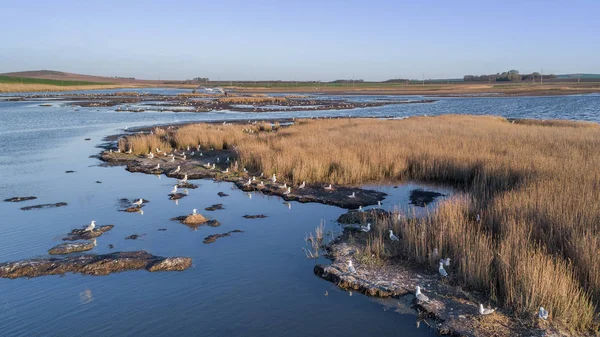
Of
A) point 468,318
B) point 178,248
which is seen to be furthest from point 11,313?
point 468,318

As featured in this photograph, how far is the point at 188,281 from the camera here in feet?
31.7

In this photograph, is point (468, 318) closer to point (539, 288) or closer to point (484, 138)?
point (539, 288)

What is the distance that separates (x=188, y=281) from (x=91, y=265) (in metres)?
2.46

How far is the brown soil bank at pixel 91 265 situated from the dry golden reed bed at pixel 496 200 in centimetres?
466

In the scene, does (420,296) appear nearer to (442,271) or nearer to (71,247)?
(442,271)

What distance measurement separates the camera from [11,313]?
27.7 feet

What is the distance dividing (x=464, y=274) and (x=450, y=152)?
38.3 ft

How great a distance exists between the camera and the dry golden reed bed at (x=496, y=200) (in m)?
7.57

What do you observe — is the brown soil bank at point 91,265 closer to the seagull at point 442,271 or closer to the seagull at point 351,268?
the seagull at point 351,268

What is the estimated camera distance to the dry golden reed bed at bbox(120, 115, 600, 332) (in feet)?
24.8

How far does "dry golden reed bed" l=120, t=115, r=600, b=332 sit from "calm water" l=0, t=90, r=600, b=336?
5.86 ft

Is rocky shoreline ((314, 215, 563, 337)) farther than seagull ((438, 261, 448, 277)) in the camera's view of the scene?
No

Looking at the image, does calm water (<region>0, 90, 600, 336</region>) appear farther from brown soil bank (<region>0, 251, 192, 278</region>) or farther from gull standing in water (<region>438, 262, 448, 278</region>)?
gull standing in water (<region>438, 262, 448, 278</region>)

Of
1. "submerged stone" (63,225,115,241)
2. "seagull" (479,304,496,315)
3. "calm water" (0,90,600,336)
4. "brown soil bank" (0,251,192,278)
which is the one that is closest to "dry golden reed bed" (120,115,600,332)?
"seagull" (479,304,496,315)
